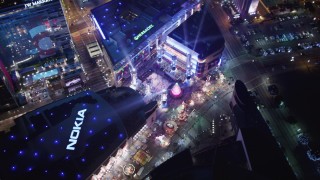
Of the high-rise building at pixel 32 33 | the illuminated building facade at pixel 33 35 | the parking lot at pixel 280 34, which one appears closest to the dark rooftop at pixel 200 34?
the parking lot at pixel 280 34

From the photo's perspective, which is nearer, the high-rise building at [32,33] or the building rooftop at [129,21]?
the high-rise building at [32,33]

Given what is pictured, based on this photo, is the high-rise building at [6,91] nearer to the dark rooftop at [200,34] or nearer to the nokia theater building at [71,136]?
the nokia theater building at [71,136]

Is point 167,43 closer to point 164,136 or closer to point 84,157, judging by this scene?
point 164,136

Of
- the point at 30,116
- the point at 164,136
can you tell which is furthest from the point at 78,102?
the point at 164,136

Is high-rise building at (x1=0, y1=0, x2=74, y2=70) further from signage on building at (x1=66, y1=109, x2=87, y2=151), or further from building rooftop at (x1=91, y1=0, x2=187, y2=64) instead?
signage on building at (x1=66, y1=109, x2=87, y2=151)

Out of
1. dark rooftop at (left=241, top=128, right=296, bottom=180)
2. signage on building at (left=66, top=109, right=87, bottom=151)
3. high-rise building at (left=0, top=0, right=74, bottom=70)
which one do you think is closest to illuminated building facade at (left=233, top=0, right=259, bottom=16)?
dark rooftop at (left=241, top=128, right=296, bottom=180)
